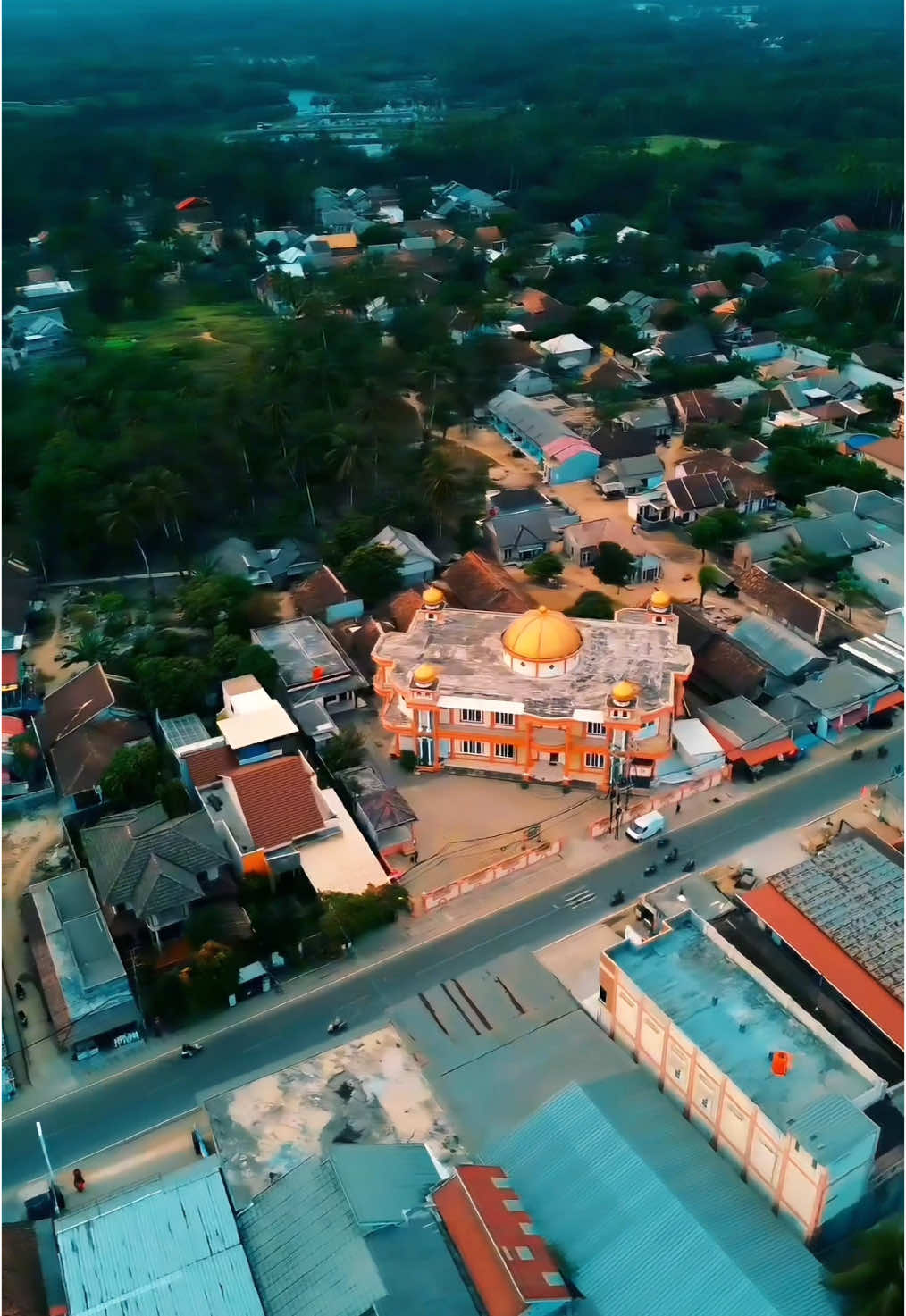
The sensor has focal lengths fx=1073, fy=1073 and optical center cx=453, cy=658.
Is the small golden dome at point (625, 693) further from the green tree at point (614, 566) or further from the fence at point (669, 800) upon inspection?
the green tree at point (614, 566)

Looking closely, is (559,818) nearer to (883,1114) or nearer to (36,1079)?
(883,1114)

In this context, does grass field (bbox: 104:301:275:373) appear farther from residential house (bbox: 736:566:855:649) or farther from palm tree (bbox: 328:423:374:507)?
residential house (bbox: 736:566:855:649)

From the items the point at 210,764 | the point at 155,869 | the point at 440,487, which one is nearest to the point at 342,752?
the point at 210,764

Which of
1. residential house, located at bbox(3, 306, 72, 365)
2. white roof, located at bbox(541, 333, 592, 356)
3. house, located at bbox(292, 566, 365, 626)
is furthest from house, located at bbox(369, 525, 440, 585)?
residential house, located at bbox(3, 306, 72, 365)

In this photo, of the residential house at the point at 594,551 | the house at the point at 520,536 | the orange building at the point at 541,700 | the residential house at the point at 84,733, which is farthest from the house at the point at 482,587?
the residential house at the point at 84,733

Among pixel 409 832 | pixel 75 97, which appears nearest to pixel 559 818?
pixel 409 832

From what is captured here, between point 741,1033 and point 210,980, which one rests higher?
point 741,1033
